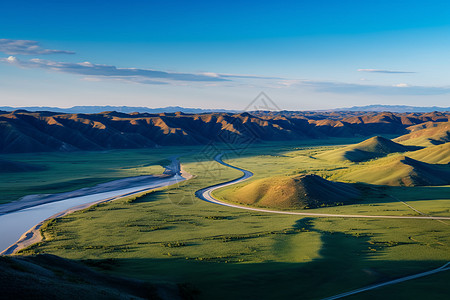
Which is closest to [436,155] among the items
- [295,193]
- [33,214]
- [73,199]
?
[295,193]

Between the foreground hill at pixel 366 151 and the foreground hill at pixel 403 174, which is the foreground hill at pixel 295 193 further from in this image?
the foreground hill at pixel 366 151

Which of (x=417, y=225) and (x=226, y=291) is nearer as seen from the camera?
(x=226, y=291)

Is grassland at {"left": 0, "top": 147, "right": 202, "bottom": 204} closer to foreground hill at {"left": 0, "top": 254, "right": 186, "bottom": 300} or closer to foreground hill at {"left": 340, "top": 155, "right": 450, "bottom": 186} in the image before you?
foreground hill at {"left": 0, "top": 254, "right": 186, "bottom": 300}

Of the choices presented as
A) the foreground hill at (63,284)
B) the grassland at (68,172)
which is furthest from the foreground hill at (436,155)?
the foreground hill at (63,284)

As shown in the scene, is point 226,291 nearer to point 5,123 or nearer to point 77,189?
point 77,189

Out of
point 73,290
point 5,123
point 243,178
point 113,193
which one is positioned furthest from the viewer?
point 5,123

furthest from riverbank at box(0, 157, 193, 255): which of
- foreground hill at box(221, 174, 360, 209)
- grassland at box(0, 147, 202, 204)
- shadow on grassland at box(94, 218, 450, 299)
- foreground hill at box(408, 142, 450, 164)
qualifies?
foreground hill at box(408, 142, 450, 164)

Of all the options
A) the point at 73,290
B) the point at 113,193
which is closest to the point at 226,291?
the point at 73,290

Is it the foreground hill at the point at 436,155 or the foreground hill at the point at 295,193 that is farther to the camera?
the foreground hill at the point at 436,155
